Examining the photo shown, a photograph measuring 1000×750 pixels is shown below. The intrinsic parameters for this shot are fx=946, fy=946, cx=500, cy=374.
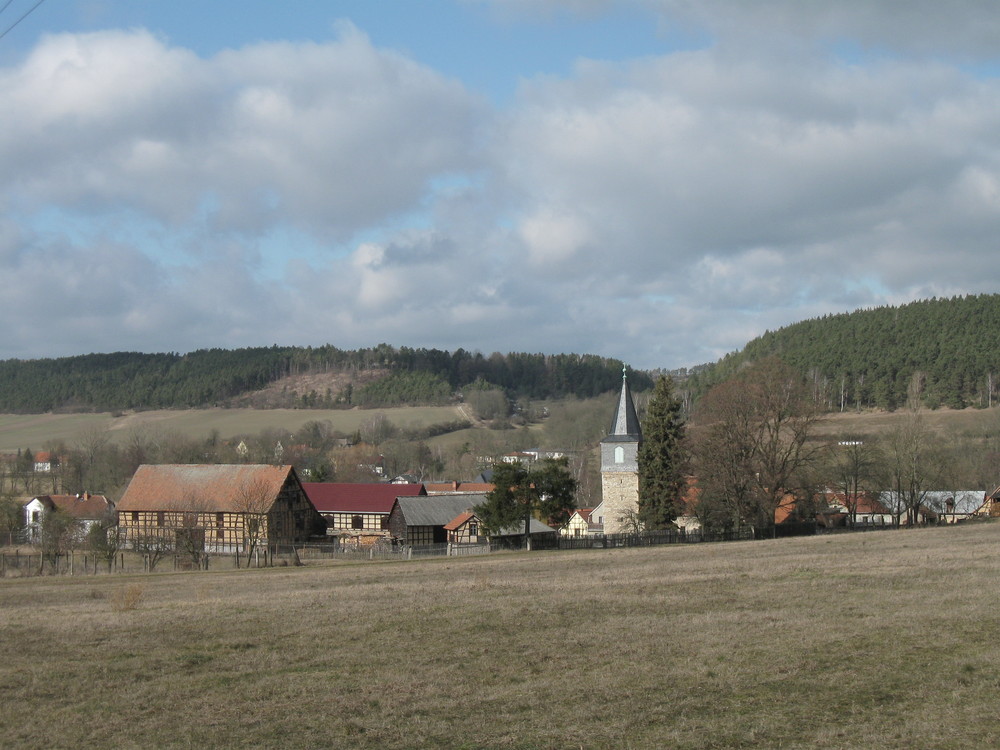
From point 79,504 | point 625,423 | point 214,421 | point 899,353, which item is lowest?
Answer: point 79,504

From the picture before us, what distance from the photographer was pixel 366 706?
12.5 metres

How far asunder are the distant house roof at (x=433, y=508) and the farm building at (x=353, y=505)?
611cm

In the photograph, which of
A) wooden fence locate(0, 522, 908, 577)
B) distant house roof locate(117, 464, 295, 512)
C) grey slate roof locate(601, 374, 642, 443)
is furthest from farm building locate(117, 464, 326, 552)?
grey slate roof locate(601, 374, 642, 443)

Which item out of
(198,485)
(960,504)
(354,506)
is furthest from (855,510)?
(198,485)

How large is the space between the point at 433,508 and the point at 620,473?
15.2 meters

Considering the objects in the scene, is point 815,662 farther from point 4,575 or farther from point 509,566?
point 4,575

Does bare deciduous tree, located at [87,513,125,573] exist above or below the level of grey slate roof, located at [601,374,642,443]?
below

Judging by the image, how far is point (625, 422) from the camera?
74812 millimetres

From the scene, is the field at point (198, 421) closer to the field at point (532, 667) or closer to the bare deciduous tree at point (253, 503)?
the bare deciduous tree at point (253, 503)

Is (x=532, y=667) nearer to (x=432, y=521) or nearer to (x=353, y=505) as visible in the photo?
(x=432, y=521)

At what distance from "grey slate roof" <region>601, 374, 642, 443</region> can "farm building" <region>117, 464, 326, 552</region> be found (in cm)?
2563

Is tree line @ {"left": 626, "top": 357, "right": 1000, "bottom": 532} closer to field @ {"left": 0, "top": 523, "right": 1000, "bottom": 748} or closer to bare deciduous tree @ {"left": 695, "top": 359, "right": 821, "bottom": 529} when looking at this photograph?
bare deciduous tree @ {"left": 695, "top": 359, "right": 821, "bottom": 529}

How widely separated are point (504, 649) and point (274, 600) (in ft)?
35.4

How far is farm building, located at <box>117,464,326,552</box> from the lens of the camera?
71.9 meters
